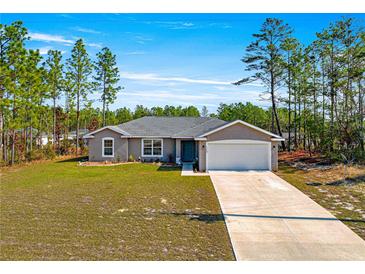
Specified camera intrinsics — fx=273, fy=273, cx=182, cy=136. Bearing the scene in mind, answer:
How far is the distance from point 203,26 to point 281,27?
21.5 metres

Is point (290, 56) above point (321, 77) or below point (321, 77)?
above

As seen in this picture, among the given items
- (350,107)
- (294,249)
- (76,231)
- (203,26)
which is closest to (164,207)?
(76,231)

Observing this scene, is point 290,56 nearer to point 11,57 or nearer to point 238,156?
point 238,156

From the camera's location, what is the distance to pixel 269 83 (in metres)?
27.3

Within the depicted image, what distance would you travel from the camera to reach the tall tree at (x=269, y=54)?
83.9 ft

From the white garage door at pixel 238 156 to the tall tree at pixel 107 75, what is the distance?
16697 millimetres

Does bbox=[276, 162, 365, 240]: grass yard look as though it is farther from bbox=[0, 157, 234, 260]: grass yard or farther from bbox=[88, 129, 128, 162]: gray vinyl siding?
bbox=[88, 129, 128, 162]: gray vinyl siding

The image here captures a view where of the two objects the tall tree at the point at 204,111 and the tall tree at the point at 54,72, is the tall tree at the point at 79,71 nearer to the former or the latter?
the tall tree at the point at 54,72

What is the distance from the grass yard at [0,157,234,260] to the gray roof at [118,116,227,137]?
23.5 ft

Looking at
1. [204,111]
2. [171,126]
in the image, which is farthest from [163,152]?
[204,111]

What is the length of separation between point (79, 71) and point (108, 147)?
36.3ft

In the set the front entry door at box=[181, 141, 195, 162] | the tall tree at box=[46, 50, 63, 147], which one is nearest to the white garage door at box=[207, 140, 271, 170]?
the front entry door at box=[181, 141, 195, 162]

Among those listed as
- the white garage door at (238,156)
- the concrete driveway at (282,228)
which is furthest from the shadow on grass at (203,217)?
the white garage door at (238,156)

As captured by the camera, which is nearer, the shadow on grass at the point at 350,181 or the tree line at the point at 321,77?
the shadow on grass at the point at 350,181
